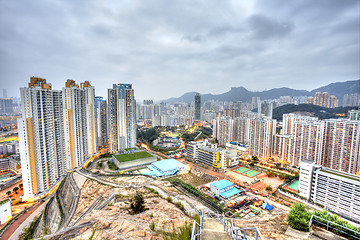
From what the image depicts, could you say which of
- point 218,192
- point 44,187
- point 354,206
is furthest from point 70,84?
point 354,206

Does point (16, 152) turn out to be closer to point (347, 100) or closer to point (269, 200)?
point (269, 200)

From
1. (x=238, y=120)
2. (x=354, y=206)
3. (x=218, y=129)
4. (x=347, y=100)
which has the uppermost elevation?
(x=347, y=100)

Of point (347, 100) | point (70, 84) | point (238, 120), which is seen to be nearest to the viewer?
point (70, 84)

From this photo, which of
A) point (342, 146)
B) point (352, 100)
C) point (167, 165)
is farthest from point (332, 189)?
point (352, 100)

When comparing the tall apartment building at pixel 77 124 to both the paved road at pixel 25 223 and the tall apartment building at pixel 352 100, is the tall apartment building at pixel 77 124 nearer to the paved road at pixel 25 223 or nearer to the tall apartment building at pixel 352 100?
the paved road at pixel 25 223

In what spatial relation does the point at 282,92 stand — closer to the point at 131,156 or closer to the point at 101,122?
the point at 101,122

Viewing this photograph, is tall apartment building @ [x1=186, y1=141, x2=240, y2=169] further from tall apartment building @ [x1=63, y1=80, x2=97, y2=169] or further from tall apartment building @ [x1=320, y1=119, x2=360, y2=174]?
tall apartment building @ [x1=63, y1=80, x2=97, y2=169]
